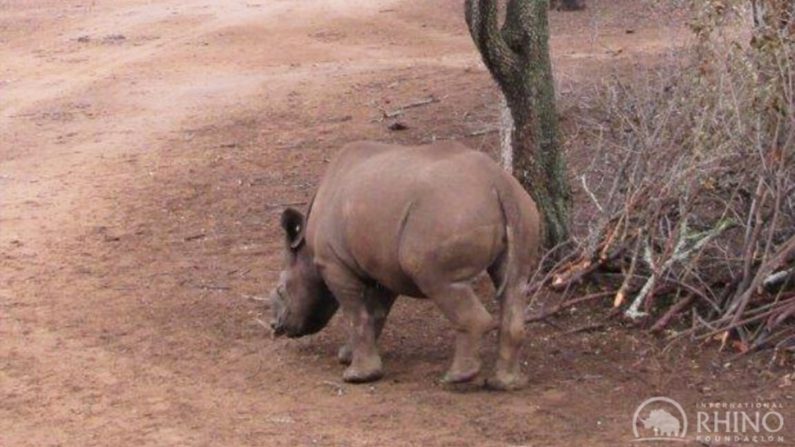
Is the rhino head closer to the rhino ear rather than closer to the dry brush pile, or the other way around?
the rhino ear

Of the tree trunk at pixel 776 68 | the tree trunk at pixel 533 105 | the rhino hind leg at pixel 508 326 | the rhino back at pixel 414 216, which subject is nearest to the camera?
the rhino back at pixel 414 216

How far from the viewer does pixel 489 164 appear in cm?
670

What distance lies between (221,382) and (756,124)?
2996mm

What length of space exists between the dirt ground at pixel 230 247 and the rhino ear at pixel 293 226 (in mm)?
593

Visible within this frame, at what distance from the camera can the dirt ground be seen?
21.4ft

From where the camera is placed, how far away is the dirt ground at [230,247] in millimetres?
6531

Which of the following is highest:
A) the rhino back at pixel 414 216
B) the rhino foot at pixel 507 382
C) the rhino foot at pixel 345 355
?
the rhino back at pixel 414 216

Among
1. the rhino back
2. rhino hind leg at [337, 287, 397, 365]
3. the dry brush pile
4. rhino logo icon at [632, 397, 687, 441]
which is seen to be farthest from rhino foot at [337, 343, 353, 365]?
rhino logo icon at [632, 397, 687, 441]

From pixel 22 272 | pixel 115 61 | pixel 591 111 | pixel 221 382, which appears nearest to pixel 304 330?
pixel 221 382

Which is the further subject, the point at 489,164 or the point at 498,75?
the point at 498,75

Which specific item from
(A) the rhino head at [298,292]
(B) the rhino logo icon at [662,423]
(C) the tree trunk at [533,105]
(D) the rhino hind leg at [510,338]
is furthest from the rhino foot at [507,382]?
(C) the tree trunk at [533,105]

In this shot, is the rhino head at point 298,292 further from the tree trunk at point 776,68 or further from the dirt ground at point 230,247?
the tree trunk at point 776,68

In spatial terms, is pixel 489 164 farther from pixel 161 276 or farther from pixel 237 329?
pixel 161 276

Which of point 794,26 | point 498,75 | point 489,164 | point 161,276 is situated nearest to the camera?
point 489,164
